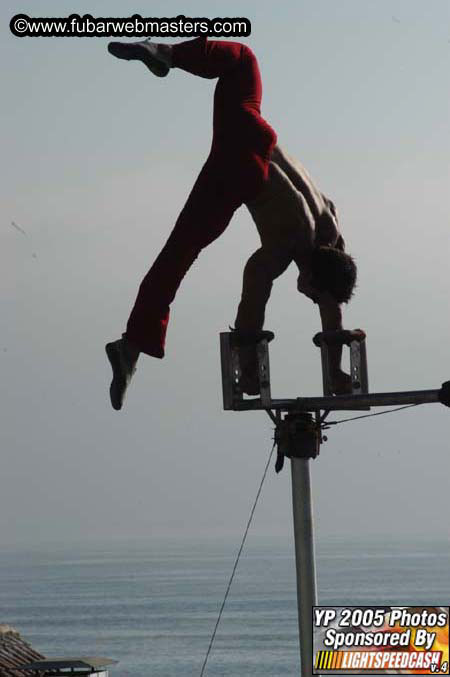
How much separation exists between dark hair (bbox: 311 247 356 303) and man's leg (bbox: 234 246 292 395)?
251mm

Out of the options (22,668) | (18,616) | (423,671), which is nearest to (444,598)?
(18,616)

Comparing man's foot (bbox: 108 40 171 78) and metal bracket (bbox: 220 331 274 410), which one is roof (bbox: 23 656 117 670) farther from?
man's foot (bbox: 108 40 171 78)

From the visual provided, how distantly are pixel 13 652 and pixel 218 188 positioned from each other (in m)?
44.0

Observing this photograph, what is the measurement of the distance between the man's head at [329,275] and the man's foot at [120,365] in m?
Result: 1.72

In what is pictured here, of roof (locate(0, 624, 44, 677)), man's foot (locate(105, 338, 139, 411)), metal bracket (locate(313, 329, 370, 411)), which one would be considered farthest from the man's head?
roof (locate(0, 624, 44, 677))

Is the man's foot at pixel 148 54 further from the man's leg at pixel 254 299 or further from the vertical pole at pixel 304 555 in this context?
the vertical pole at pixel 304 555

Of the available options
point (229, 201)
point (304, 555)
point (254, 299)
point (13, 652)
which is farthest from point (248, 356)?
point (13, 652)

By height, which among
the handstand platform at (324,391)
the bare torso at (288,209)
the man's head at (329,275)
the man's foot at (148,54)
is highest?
the man's foot at (148,54)

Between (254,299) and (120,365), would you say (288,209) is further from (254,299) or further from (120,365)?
(120,365)

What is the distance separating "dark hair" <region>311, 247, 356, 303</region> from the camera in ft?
43.0

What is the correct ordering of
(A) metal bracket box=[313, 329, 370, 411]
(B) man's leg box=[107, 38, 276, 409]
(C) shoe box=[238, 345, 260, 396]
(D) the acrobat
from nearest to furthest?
(D) the acrobat → (B) man's leg box=[107, 38, 276, 409] → (C) shoe box=[238, 345, 260, 396] → (A) metal bracket box=[313, 329, 370, 411]

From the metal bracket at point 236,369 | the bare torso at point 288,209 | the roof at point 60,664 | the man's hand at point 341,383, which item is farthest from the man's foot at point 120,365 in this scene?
the roof at point 60,664

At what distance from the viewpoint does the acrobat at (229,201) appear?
12.4m

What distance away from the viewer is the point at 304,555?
12.9m
